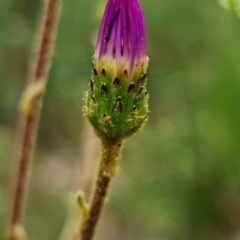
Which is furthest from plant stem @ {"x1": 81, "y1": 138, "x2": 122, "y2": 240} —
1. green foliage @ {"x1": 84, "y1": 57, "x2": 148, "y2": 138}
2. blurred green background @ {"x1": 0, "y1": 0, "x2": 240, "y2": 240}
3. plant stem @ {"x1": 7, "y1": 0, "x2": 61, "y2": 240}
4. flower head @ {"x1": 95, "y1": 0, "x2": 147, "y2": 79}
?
blurred green background @ {"x1": 0, "y1": 0, "x2": 240, "y2": 240}

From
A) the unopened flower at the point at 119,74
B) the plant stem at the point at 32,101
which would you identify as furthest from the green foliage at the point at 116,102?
the plant stem at the point at 32,101

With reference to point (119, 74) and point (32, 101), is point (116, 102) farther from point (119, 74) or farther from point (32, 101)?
point (32, 101)

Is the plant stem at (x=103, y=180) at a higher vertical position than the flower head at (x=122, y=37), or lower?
lower

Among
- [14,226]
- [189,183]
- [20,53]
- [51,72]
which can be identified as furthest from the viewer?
[20,53]

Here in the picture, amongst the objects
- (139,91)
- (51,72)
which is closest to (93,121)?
(139,91)

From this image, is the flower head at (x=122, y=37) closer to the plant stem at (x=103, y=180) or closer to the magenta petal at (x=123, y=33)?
the magenta petal at (x=123, y=33)

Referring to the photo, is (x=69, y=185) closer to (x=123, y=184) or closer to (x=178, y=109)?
(x=123, y=184)
